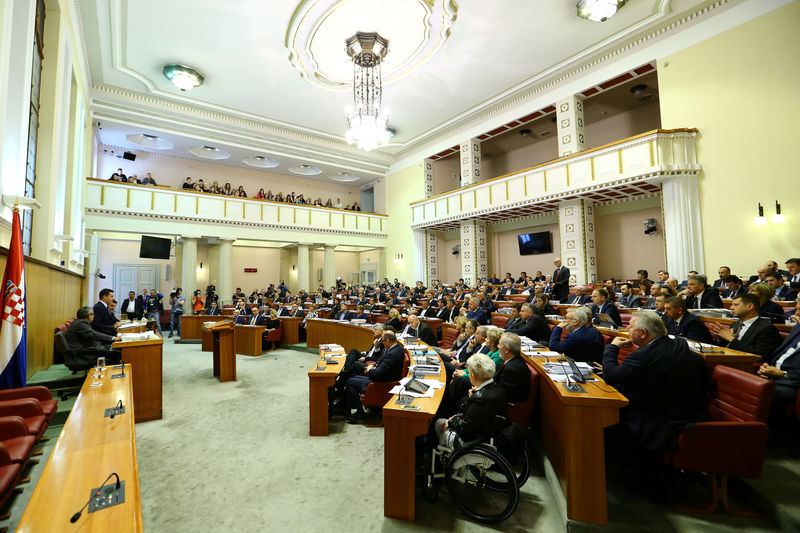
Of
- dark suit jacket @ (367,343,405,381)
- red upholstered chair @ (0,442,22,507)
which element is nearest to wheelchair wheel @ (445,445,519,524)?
dark suit jacket @ (367,343,405,381)

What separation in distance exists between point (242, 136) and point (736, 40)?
1378 centimetres

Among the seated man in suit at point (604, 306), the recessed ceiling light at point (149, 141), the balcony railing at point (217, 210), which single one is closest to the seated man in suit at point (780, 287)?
the seated man in suit at point (604, 306)

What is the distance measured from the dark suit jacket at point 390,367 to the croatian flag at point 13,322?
10.7 ft

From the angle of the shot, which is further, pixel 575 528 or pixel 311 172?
pixel 311 172

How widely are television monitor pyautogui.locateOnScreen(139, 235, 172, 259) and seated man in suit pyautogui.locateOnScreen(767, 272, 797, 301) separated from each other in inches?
582

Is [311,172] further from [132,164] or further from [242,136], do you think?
[132,164]

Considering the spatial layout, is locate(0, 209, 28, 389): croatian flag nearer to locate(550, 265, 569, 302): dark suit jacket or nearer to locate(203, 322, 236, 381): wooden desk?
locate(203, 322, 236, 381): wooden desk

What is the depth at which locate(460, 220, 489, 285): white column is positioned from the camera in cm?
1301

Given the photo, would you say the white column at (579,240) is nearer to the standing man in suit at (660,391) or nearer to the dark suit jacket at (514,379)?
the dark suit jacket at (514,379)

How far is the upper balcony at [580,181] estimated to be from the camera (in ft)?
25.8

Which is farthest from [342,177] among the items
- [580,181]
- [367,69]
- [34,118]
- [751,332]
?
[751,332]

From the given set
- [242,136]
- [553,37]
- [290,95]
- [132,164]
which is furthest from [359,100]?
[132,164]

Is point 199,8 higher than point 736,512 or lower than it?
higher

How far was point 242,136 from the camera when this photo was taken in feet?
43.1
